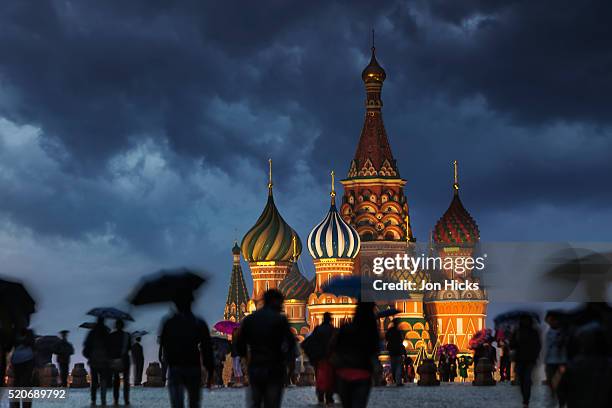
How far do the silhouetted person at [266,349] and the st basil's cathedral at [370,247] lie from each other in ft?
388

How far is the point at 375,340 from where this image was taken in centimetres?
1786

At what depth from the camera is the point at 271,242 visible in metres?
147

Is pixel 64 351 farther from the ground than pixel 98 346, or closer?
farther from the ground

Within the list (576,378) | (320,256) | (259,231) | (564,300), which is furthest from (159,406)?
(259,231)

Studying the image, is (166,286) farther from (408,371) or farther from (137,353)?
(408,371)

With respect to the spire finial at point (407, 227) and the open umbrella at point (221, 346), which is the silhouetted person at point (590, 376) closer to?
the open umbrella at point (221, 346)

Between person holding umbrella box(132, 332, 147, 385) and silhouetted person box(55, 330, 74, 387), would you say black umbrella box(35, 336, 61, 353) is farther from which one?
person holding umbrella box(132, 332, 147, 385)

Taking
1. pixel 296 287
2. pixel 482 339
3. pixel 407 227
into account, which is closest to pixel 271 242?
pixel 296 287

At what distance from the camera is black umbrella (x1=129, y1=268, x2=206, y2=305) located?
1919 centimetres

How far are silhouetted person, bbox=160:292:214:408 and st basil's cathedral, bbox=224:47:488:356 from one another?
385 ft

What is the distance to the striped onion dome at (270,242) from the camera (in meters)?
147

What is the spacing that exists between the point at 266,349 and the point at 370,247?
127221 mm

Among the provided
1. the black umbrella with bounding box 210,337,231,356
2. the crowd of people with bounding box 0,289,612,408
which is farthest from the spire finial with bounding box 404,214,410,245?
the crowd of people with bounding box 0,289,612,408

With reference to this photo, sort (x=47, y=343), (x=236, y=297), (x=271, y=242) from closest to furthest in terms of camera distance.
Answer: (x=47, y=343) → (x=271, y=242) → (x=236, y=297)
